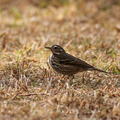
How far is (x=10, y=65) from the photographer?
20.6ft

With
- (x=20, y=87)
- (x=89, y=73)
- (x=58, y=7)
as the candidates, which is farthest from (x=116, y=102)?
(x=58, y=7)

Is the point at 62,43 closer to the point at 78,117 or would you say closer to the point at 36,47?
the point at 36,47

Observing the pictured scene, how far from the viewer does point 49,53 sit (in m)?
7.61

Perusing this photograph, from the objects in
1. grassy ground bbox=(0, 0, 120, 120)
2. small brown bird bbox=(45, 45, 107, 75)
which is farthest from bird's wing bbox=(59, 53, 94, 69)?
grassy ground bbox=(0, 0, 120, 120)

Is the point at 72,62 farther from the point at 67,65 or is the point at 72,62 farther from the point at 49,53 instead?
the point at 49,53

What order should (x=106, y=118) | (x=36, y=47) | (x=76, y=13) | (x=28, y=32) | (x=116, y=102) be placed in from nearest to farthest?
(x=106, y=118), (x=116, y=102), (x=36, y=47), (x=28, y=32), (x=76, y=13)

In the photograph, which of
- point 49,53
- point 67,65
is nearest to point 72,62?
point 67,65

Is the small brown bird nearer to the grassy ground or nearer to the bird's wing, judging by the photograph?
the bird's wing

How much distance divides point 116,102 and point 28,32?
6.01 m

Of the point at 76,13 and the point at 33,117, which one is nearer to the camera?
A: the point at 33,117

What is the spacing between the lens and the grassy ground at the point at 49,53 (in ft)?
14.5

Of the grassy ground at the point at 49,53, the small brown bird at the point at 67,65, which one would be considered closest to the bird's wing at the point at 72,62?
the small brown bird at the point at 67,65

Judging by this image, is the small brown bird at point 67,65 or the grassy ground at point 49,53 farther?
the small brown bird at point 67,65

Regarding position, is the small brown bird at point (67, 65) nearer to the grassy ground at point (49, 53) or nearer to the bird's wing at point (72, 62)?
the bird's wing at point (72, 62)
